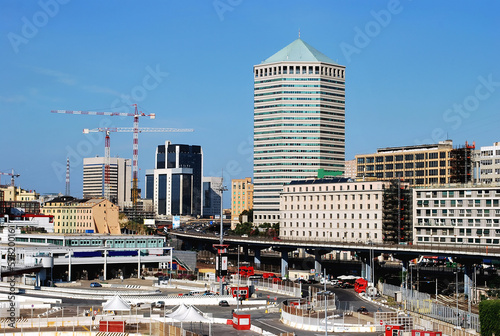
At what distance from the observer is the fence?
80125 millimetres

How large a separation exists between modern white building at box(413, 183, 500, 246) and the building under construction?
4.59 metres

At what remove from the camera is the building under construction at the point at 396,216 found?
575 feet

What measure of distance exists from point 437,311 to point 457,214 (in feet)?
260

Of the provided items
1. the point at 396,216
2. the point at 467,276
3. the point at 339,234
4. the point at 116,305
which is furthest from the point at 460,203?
the point at 116,305

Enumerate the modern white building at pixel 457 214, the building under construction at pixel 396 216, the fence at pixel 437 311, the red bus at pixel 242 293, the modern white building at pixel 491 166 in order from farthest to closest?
the modern white building at pixel 491 166 → the building under construction at pixel 396 216 → the modern white building at pixel 457 214 → the red bus at pixel 242 293 → the fence at pixel 437 311

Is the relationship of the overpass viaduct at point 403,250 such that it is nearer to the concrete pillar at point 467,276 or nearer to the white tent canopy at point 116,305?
the concrete pillar at point 467,276

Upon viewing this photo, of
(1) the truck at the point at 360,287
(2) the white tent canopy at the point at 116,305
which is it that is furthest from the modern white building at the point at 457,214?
(2) the white tent canopy at the point at 116,305

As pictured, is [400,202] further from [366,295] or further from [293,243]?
[366,295]

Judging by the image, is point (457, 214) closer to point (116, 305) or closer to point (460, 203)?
point (460, 203)

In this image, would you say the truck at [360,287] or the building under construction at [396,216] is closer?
the truck at [360,287]

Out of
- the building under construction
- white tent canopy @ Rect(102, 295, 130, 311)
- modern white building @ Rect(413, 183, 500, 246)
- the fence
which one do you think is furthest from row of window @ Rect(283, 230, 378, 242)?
white tent canopy @ Rect(102, 295, 130, 311)

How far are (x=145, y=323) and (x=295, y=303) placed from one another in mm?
22532

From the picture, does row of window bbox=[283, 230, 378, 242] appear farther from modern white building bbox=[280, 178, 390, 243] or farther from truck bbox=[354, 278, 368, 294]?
truck bbox=[354, 278, 368, 294]

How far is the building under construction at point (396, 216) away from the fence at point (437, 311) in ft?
222
